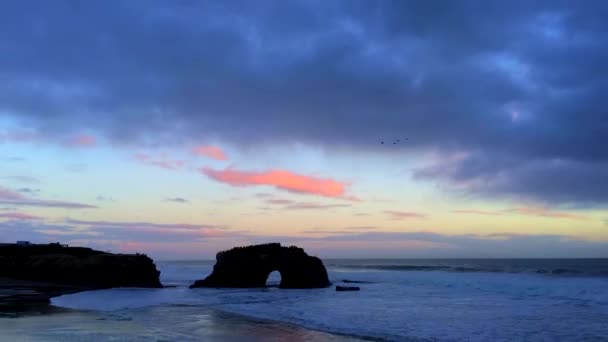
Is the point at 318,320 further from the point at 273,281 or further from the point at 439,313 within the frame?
the point at 273,281

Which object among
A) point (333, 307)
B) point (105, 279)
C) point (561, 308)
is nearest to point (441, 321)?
point (333, 307)

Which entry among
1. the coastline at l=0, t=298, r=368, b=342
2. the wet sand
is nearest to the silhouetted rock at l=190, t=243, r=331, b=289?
the coastline at l=0, t=298, r=368, b=342

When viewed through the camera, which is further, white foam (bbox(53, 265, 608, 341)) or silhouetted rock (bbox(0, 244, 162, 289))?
silhouetted rock (bbox(0, 244, 162, 289))

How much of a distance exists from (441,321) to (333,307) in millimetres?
9321

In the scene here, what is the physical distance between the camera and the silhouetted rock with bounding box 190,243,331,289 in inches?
2322

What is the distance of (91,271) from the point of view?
54719mm

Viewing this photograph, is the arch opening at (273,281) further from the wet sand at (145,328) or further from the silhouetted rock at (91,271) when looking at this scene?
the wet sand at (145,328)

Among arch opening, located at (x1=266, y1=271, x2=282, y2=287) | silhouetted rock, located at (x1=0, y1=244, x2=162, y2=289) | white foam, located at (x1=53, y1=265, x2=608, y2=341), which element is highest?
silhouetted rock, located at (x1=0, y1=244, x2=162, y2=289)

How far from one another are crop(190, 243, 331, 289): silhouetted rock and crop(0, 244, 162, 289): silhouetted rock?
19.0 ft

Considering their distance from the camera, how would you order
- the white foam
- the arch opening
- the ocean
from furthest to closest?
the arch opening → the white foam → the ocean

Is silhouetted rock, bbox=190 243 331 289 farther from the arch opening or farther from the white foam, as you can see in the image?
the white foam

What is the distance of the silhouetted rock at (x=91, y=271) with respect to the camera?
54562 millimetres

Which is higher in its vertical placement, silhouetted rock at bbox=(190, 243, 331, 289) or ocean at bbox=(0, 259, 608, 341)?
silhouetted rock at bbox=(190, 243, 331, 289)

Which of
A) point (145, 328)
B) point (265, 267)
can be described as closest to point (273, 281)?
point (265, 267)
